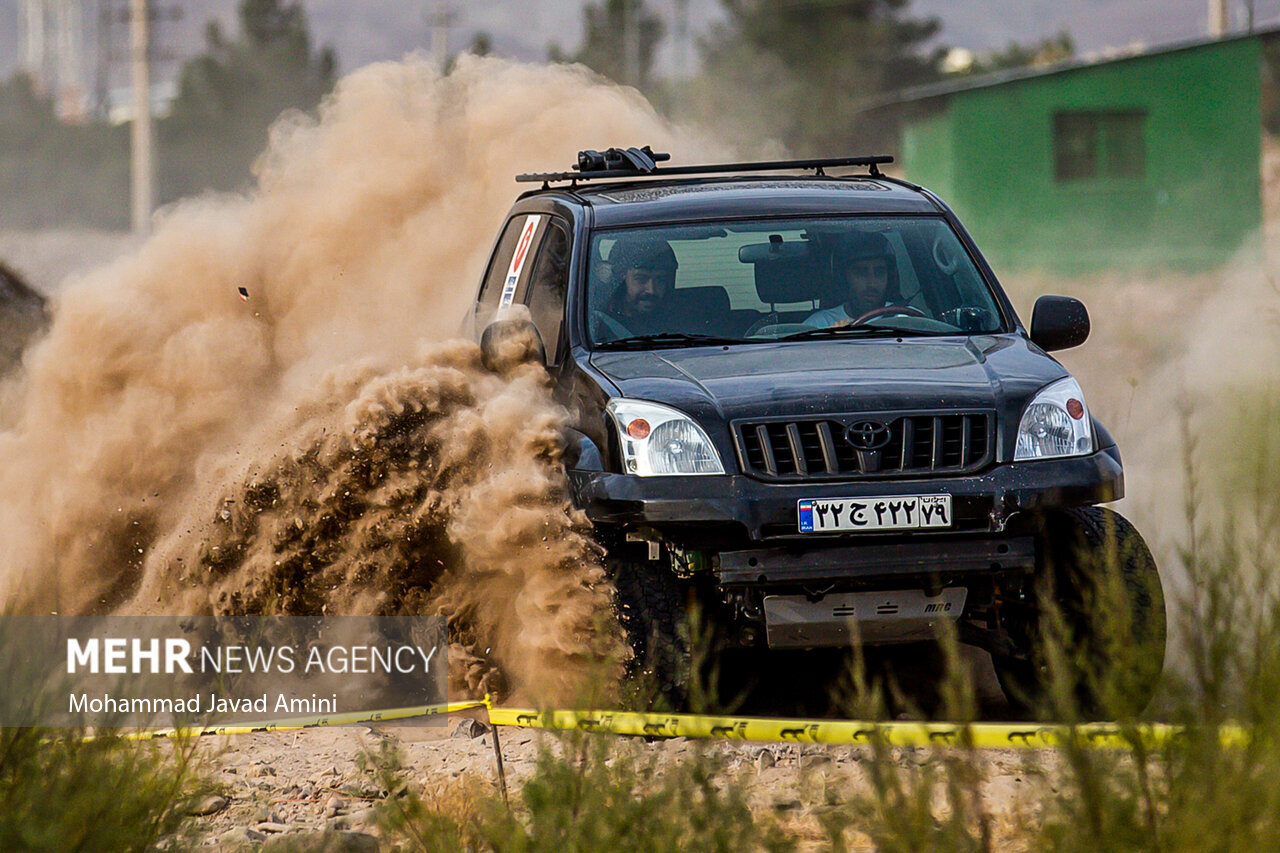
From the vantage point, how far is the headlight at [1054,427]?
212 inches

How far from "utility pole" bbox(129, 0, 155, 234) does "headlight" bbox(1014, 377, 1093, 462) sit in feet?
141

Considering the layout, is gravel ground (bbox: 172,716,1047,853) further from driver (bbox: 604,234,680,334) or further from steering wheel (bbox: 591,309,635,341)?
driver (bbox: 604,234,680,334)

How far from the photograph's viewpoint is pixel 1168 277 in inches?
1019

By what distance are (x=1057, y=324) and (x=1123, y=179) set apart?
93.2 feet

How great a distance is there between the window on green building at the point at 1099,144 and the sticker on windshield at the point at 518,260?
90.4 ft

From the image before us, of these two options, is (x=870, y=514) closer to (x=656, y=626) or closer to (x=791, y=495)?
(x=791, y=495)

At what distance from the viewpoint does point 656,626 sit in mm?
5301

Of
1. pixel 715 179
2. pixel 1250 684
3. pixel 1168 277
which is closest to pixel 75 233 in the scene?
pixel 1168 277

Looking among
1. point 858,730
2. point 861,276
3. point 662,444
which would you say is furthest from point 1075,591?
point 858,730

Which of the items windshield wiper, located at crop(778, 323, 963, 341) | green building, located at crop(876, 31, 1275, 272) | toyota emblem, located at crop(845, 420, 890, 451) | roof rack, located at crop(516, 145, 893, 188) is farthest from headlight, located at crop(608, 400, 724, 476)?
green building, located at crop(876, 31, 1275, 272)

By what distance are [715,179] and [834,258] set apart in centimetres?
105

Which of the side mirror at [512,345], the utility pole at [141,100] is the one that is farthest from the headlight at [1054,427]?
the utility pole at [141,100]

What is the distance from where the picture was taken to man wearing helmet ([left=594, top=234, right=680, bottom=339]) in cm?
628

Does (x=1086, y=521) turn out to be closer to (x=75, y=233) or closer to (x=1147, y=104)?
(x=1147, y=104)
